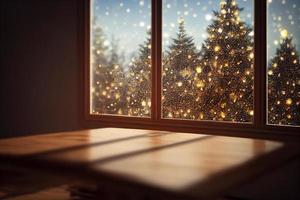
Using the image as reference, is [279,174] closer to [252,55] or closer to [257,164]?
[252,55]

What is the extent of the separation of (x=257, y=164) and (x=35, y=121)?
3.61m

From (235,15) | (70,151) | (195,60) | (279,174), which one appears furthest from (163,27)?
(70,151)

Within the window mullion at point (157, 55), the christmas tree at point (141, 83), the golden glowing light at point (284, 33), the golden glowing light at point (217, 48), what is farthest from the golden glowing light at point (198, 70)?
the golden glowing light at point (284, 33)

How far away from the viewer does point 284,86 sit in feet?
11.0

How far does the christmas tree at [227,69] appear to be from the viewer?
3516mm

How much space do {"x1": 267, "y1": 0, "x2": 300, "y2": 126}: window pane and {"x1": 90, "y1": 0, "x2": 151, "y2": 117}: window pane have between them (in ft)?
3.85

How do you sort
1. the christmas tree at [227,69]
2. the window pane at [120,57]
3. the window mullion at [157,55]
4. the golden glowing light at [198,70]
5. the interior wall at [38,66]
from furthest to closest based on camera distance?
the interior wall at [38,66] < the window pane at [120,57] < the window mullion at [157,55] < the golden glowing light at [198,70] < the christmas tree at [227,69]

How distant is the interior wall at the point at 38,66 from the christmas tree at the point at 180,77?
1.06 meters

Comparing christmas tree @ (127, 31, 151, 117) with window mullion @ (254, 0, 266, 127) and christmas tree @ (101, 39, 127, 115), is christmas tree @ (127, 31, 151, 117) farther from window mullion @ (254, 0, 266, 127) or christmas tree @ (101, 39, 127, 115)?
window mullion @ (254, 0, 266, 127)

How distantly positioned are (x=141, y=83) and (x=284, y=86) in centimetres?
137

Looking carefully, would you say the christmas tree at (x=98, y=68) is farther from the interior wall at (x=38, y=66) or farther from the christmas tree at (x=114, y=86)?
the interior wall at (x=38, y=66)

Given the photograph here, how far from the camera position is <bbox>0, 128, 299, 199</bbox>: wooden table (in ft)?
3.99

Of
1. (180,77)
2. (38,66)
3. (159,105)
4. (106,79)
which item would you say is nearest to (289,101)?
(180,77)

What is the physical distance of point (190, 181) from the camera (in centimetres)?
120
